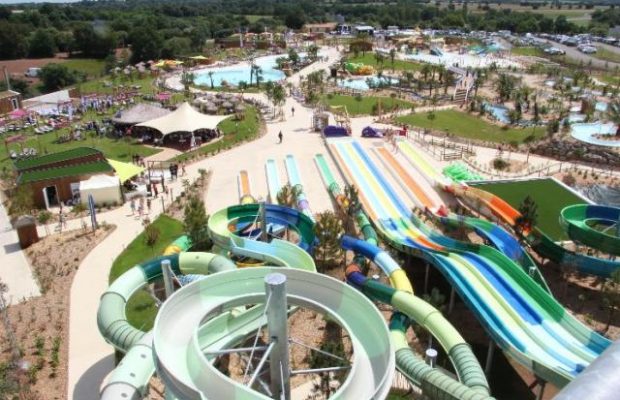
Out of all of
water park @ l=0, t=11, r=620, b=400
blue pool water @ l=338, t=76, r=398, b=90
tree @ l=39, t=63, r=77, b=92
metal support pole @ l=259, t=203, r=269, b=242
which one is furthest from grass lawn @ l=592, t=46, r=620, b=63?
tree @ l=39, t=63, r=77, b=92

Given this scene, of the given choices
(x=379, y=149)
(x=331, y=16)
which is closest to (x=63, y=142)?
(x=379, y=149)

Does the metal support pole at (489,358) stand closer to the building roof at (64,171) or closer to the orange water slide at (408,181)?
the orange water slide at (408,181)

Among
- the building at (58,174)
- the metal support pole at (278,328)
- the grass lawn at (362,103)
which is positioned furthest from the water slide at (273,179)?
the grass lawn at (362,103)

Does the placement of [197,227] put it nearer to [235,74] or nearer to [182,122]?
[182,122]

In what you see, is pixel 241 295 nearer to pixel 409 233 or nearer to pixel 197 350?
pixel 197 350

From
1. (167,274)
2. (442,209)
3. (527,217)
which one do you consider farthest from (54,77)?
(527,217)
